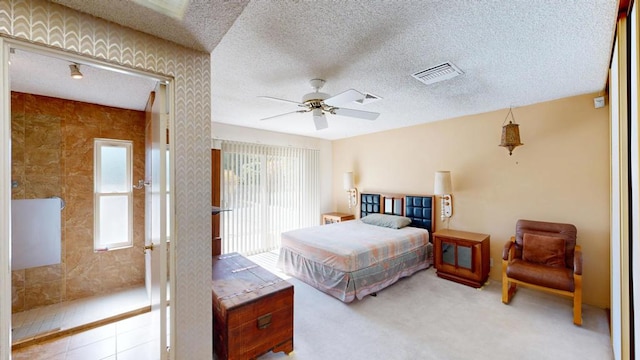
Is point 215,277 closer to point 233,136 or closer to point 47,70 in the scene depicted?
point 47,70

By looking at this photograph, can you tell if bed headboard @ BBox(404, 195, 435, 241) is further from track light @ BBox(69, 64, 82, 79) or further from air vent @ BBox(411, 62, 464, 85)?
track light @ BBox(69, 64, 82, 79)

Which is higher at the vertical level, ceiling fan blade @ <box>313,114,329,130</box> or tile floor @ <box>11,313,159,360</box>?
ceiling fan blade @ <box>313,114,329,130</box>

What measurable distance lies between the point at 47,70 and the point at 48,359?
2.46m

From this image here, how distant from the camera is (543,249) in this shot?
10.1ft

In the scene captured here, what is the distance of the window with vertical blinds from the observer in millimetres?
4906

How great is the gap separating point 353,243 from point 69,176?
11.7 ft

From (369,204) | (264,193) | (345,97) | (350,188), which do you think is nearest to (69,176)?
(264,193)

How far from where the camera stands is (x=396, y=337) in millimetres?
2449

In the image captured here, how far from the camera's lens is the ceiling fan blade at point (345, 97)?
2.26m

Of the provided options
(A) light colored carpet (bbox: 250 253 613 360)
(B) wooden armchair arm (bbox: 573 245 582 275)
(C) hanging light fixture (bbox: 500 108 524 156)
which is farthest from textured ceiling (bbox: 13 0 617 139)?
(A) light colored carpet (bbox: 250 253 613 360)

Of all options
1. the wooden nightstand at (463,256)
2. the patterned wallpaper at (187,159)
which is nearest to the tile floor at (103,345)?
the patterned wallpaper at (187,159)

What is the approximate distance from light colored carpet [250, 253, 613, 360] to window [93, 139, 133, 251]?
246 cm

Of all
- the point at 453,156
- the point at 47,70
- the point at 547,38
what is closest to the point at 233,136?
the point at 47,70

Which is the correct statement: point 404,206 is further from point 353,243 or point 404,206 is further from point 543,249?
point 543,249
